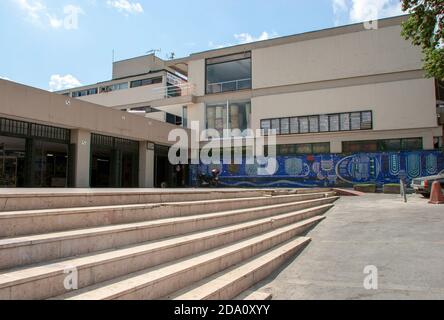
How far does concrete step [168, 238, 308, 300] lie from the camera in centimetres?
381

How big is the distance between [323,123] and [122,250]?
21.1 meters

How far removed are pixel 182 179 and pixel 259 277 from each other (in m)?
20.8

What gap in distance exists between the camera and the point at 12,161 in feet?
50.7

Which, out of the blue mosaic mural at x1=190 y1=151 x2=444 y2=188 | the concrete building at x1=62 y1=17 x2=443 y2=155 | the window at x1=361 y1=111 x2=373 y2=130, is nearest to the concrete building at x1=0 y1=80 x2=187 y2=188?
the blue mosaic mural at x1=190 y1=151 x2=444 y2=188

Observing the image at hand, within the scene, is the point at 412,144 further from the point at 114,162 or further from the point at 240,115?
the point at 114,162

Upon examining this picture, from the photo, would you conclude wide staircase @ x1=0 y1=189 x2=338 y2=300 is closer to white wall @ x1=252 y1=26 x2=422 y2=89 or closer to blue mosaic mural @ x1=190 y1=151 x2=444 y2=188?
blue mosaic mural @ x1=190 y1=151 x2=444 y2=188

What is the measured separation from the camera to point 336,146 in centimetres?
2330

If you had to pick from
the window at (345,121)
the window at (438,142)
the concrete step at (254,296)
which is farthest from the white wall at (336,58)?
the concrete step at (254,296)

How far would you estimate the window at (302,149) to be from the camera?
936 inches

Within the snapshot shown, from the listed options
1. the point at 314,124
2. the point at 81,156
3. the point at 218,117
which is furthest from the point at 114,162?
the point at 314,124

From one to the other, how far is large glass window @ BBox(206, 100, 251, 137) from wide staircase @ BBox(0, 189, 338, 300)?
64.0 feet
